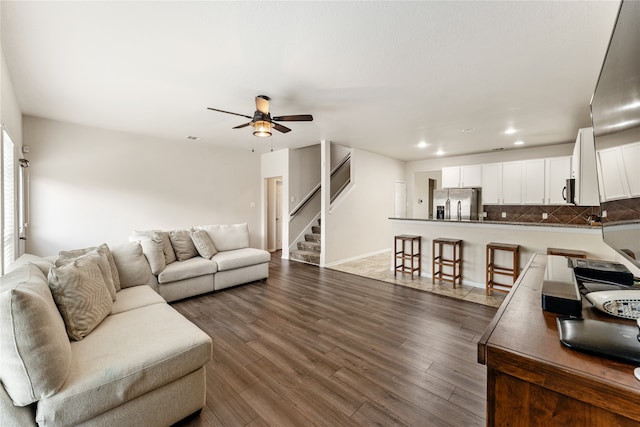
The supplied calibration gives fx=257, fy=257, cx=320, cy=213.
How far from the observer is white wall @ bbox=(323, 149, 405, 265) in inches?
226

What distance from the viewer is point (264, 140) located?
5.46m

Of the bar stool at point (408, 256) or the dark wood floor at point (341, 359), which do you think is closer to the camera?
the dark wood floor at point (341, 359)

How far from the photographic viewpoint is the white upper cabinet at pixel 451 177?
645 cm

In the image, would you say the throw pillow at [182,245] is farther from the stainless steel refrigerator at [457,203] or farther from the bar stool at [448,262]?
the stainless steel refrigerator at [457,203]

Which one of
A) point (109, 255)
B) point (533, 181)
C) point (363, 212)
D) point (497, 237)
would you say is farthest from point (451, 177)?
point (109, 255)

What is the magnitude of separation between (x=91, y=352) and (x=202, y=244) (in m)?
2.59

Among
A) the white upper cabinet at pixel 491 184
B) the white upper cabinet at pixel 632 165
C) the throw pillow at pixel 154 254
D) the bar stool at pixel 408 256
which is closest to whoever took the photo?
the white upper cabinet at pixel 632 165

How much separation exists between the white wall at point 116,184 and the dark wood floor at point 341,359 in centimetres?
248

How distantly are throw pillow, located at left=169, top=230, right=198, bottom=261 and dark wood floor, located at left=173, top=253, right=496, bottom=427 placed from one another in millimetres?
714

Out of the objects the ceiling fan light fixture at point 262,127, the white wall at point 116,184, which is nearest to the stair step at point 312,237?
the white wall at point 116,184

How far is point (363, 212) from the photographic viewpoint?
642 centimetres

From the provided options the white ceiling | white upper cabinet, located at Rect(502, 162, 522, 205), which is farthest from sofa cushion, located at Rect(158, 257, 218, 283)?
white upper cabinet, located at Rect(502, 162, 522, 205)

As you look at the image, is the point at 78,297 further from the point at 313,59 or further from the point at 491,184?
the point at 491,184

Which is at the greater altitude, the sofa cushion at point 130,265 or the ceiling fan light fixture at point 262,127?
the ceiling fan light fixture at point 262,127
